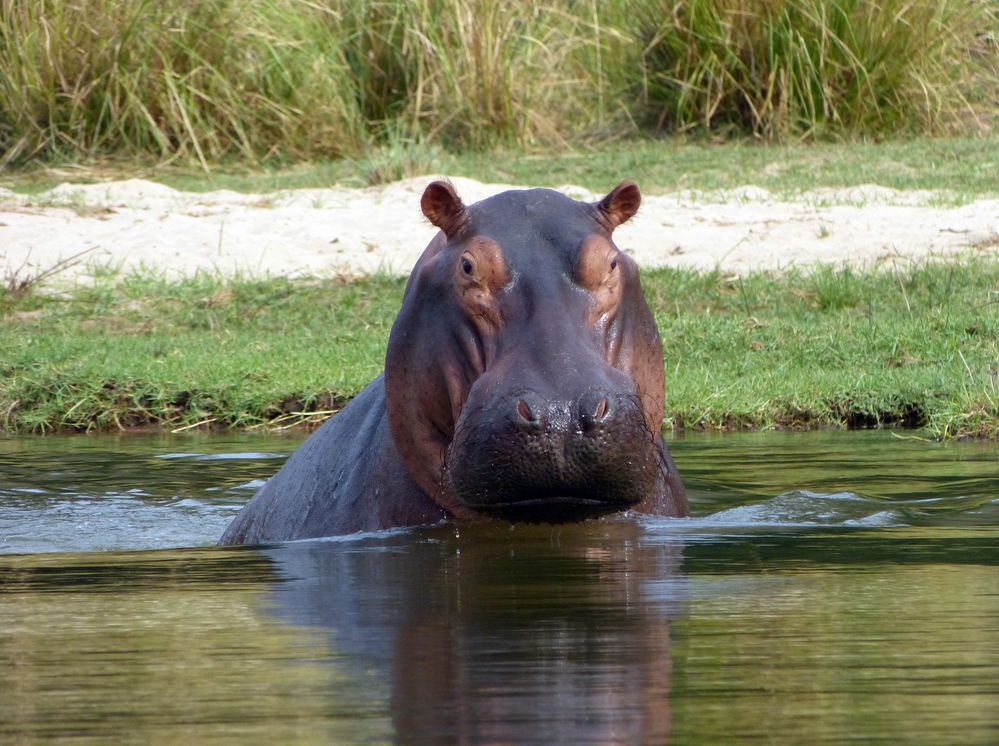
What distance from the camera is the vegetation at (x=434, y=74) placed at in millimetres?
11711

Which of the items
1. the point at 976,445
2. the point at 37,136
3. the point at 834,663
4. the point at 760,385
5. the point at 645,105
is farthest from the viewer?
the point at 645,105

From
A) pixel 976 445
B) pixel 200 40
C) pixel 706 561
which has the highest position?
pixel 200 40

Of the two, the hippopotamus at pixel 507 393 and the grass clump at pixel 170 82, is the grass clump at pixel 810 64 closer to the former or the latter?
the grass clump at pixel 170 82

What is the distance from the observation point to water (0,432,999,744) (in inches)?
73.2

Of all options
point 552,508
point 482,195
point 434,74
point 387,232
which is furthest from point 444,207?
point 434,74

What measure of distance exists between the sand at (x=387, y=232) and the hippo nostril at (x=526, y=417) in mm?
5456

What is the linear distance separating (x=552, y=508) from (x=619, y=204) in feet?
2.76

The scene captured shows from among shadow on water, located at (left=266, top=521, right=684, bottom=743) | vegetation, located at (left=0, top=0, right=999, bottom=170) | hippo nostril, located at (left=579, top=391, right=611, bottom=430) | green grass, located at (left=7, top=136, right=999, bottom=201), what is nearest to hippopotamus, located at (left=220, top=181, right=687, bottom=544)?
hippo nostril, located at (left=579, top=391, right=611, bottom=430)

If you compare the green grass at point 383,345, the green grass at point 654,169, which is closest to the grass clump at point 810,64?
the green grass at point 654,169

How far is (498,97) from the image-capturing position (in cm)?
1240

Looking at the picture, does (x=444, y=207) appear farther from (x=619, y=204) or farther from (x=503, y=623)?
(x=503, y=623)

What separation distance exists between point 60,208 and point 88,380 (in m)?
3.44

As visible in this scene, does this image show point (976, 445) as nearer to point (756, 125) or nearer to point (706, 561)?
point (706, 561)

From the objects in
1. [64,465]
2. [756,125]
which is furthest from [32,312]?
[756,125]
